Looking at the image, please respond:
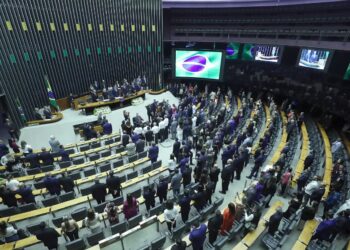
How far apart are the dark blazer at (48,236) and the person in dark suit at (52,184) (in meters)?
1.94

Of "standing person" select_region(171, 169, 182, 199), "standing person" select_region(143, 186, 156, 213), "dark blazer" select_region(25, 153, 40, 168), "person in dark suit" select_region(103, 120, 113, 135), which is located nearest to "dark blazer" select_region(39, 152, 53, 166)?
"dark blazer" select_region(25, 153, 40, 168)

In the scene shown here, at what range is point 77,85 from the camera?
51.9 feet

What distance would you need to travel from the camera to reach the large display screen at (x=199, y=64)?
1689 centimetres

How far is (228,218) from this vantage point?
548 cm

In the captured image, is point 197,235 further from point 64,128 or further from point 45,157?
point 64,128

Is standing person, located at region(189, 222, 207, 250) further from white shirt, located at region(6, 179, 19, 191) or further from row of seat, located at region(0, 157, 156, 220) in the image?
white shirt, located at region(6, 179, 19, 191)

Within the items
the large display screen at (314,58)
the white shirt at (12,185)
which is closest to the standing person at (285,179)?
the white shirt at (12,185)

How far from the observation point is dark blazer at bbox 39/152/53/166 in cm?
814

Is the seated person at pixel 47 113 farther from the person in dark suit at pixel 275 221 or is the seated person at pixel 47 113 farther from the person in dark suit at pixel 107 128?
the person in dark suit at pixel 275 221

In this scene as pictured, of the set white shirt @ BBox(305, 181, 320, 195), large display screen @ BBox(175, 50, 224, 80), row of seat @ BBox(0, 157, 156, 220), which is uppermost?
large display screen @ BBox(175, 50, 224, 80)

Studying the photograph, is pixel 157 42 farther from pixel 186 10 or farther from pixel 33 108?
pixel 33 108

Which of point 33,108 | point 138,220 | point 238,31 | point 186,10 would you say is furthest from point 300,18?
point 33,108

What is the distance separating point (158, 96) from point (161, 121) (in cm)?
740

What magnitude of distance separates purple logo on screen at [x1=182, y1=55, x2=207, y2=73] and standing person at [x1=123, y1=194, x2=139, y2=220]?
1361 cm
